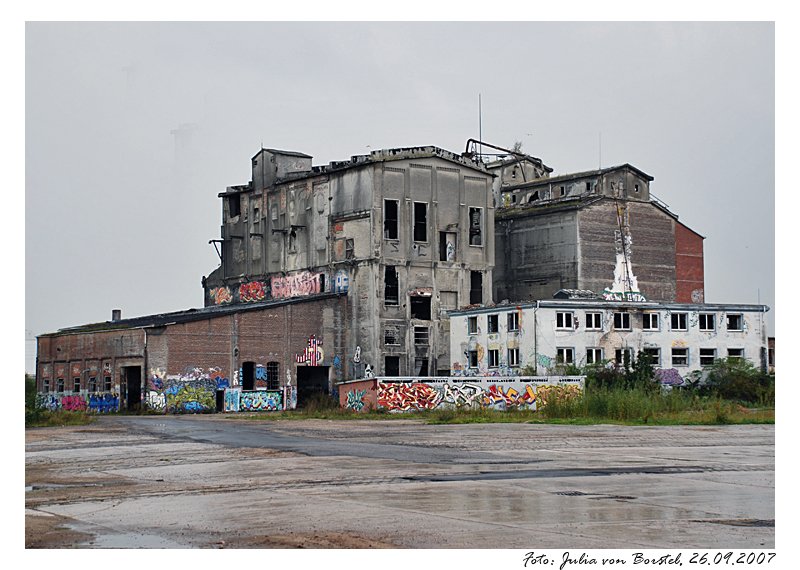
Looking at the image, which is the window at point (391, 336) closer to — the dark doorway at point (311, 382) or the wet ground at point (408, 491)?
the dark doorway at point (311, 382)

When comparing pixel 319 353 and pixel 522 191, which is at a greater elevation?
pixel 522 191

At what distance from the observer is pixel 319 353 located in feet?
194

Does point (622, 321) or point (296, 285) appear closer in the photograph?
point (622, 321)

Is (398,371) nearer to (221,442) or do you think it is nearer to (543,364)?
(543,364)

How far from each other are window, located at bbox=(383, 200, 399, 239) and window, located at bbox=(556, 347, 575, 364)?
13.3 meters

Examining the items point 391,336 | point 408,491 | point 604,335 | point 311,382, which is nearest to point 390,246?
point 391,336

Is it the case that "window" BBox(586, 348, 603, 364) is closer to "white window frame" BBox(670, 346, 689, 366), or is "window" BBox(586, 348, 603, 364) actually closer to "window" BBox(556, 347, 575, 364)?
"window" BBox(556, 347, 575, 364)

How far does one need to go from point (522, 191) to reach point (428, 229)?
1479 cm

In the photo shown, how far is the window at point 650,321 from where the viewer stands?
54250 millimetres

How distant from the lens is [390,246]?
2381 inches

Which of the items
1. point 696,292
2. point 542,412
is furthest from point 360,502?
point 696,292

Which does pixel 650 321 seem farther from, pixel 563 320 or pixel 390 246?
pixel 390 246

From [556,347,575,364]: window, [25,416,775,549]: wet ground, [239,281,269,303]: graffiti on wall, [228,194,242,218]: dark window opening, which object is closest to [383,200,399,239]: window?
[239,281,269,303]: graffiti on wall

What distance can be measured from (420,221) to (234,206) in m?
15.1
